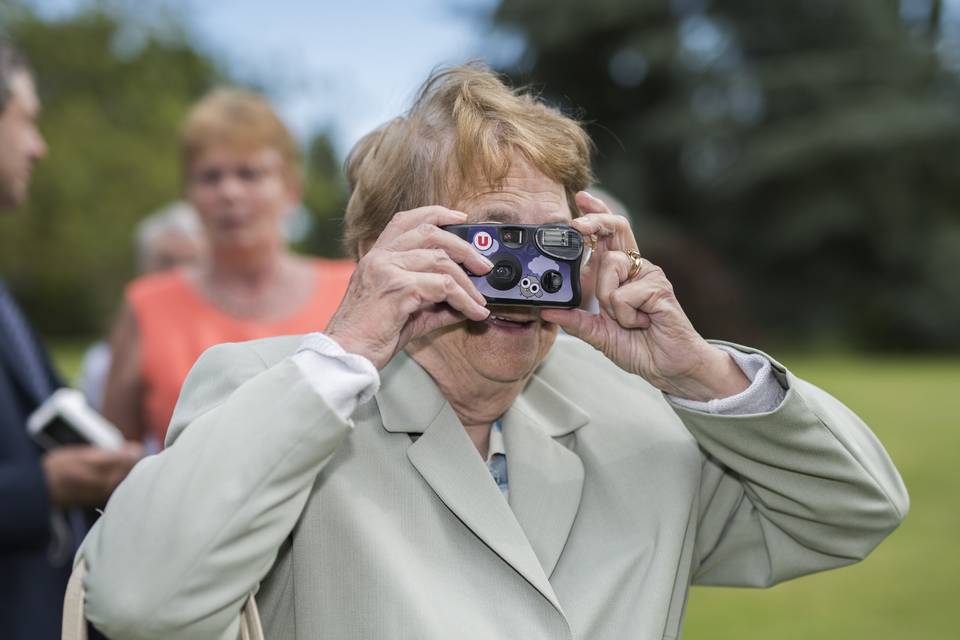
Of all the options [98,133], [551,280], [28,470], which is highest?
[551,280]

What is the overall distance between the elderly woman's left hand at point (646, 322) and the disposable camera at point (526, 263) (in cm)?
10

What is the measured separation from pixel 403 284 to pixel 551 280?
1.03 feet

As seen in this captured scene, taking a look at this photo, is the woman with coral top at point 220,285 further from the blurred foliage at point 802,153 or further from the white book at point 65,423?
the blurred foliage at point 802,153

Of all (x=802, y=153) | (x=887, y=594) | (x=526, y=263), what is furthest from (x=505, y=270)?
(x=802, y=153)

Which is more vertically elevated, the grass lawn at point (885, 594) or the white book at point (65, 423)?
the white book at point (65, 423)

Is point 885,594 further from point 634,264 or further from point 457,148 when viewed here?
point 457,148

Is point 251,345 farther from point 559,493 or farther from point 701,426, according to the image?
point 701,426

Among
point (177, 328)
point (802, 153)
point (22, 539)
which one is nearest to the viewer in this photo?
point (22, 539)

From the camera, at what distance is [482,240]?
Result: 77.1 inches

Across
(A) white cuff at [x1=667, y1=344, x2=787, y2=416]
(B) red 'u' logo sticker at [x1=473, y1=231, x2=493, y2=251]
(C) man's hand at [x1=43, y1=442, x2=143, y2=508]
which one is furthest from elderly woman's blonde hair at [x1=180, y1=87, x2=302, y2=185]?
(A) white cuff at [x1=667, y1=344, x2=787, y2=416]

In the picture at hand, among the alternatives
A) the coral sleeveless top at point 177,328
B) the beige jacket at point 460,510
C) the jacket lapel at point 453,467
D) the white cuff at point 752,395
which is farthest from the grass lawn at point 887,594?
the jacket lapel at point 453,467

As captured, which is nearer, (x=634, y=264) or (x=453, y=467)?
(x=453, y=467)

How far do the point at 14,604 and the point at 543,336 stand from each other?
1.72 m

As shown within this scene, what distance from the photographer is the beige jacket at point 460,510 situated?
166cm
